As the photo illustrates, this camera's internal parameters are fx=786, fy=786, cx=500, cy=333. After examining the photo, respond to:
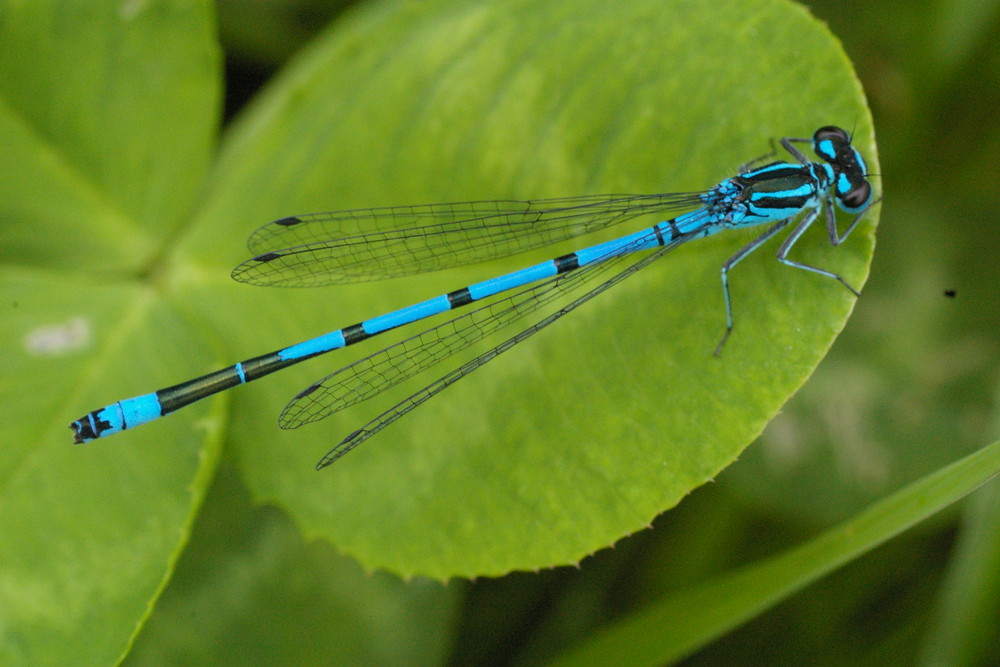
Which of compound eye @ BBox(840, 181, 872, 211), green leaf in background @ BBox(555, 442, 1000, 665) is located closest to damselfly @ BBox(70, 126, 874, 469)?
compound eye @ BBox(840, 181, 872, 211)

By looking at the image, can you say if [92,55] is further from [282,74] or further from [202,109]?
[282,74]

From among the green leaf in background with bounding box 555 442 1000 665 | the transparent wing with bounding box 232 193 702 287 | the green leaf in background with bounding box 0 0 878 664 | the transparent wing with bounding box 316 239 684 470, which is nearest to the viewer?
the green leaf in background with bounding box 555 442 1000 665

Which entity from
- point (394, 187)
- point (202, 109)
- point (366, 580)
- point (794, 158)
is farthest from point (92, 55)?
point (794, 158)

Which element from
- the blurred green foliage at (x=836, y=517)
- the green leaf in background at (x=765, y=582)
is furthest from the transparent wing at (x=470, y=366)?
the green leaf in background at (x=765, y=582)

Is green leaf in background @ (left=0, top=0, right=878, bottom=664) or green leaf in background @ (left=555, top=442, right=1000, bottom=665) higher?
green leaf in background @ (left=0, top=0, right=878, bottom=664)

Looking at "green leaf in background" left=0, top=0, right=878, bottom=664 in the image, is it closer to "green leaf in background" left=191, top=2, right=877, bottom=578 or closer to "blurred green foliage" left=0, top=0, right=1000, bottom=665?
"green leaf in background" left=191, top=2, right=877, bottom=578

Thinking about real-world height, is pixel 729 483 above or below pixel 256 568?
below
